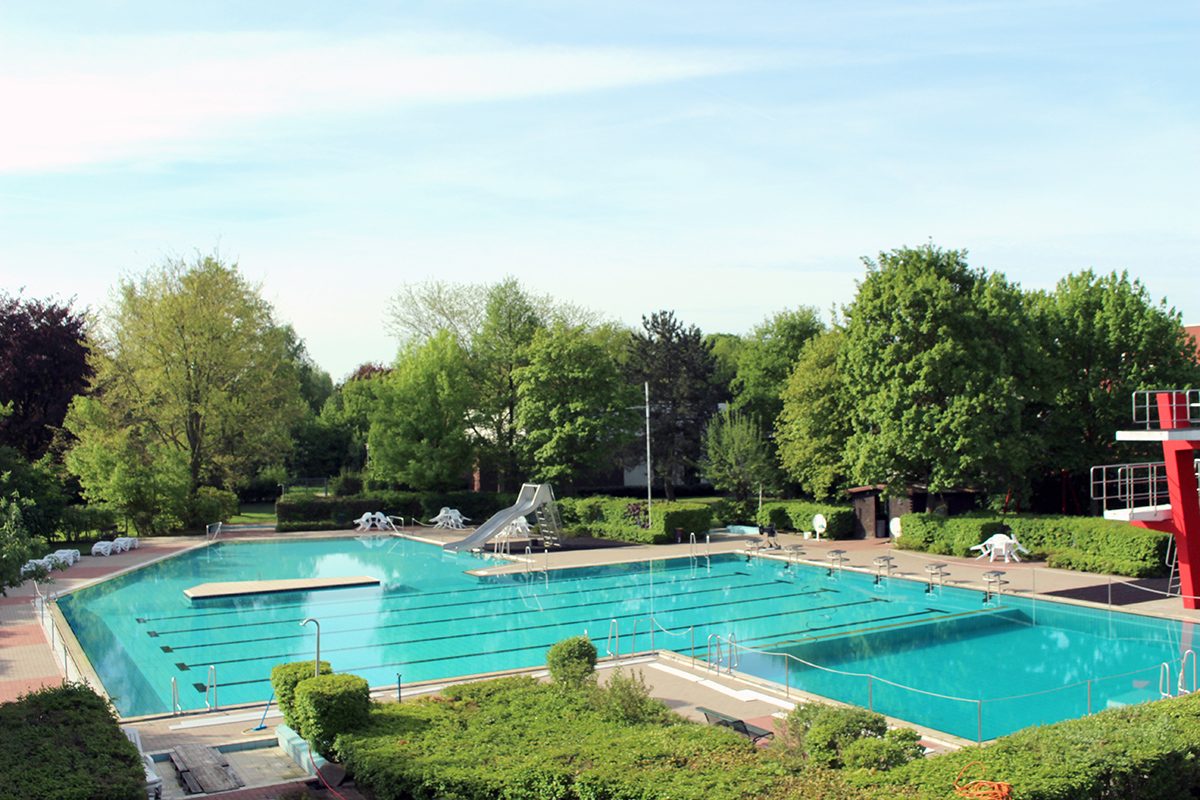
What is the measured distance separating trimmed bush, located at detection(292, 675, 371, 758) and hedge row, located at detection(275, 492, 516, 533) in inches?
1206

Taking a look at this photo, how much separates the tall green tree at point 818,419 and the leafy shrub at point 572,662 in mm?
21669

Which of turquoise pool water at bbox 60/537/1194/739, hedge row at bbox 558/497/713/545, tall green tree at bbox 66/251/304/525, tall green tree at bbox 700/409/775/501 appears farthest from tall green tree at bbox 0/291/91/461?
tall green tree at bbox 700/409/775/501

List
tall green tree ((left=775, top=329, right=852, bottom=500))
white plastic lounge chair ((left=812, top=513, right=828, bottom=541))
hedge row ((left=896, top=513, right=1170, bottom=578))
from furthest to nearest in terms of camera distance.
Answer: white plastic lounge chair ((left=812, top=513, right=828, bottom=541)) < tall green tree ((left=775, top=329, right=852, bottom=500)) < hedge row ((left=896, top=513, right=1170, bottom=578))

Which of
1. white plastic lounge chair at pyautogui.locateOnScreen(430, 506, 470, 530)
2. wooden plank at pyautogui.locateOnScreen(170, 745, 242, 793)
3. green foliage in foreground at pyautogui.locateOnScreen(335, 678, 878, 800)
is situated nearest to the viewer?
green foliage in foreground at pyautogui.locateOnScreen(335, 678, 878, 800)

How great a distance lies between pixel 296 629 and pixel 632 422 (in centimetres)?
2195

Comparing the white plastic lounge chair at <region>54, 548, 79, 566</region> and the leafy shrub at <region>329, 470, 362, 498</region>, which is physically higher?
the leafy shrub at <region>329, 470, 362, 498</region>

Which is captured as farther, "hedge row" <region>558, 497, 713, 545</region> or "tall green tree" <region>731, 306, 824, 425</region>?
"tall green tree" <region>731, 306, 824, 425</region>

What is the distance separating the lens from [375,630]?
21.9 metres

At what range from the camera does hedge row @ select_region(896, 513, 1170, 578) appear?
82.8 ft

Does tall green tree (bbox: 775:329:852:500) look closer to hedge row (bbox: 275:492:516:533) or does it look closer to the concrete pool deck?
the concrete pool deck

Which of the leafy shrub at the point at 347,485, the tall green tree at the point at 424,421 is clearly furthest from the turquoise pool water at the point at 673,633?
the leafy shrub at the point at 347,485

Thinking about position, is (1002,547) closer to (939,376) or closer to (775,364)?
(939,376)

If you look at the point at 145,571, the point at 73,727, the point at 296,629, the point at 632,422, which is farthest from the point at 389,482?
the point at 73,727

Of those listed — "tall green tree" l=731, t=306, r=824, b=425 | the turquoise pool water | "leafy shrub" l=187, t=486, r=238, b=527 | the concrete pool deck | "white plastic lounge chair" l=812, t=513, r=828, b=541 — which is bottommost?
the turquoise pool water
